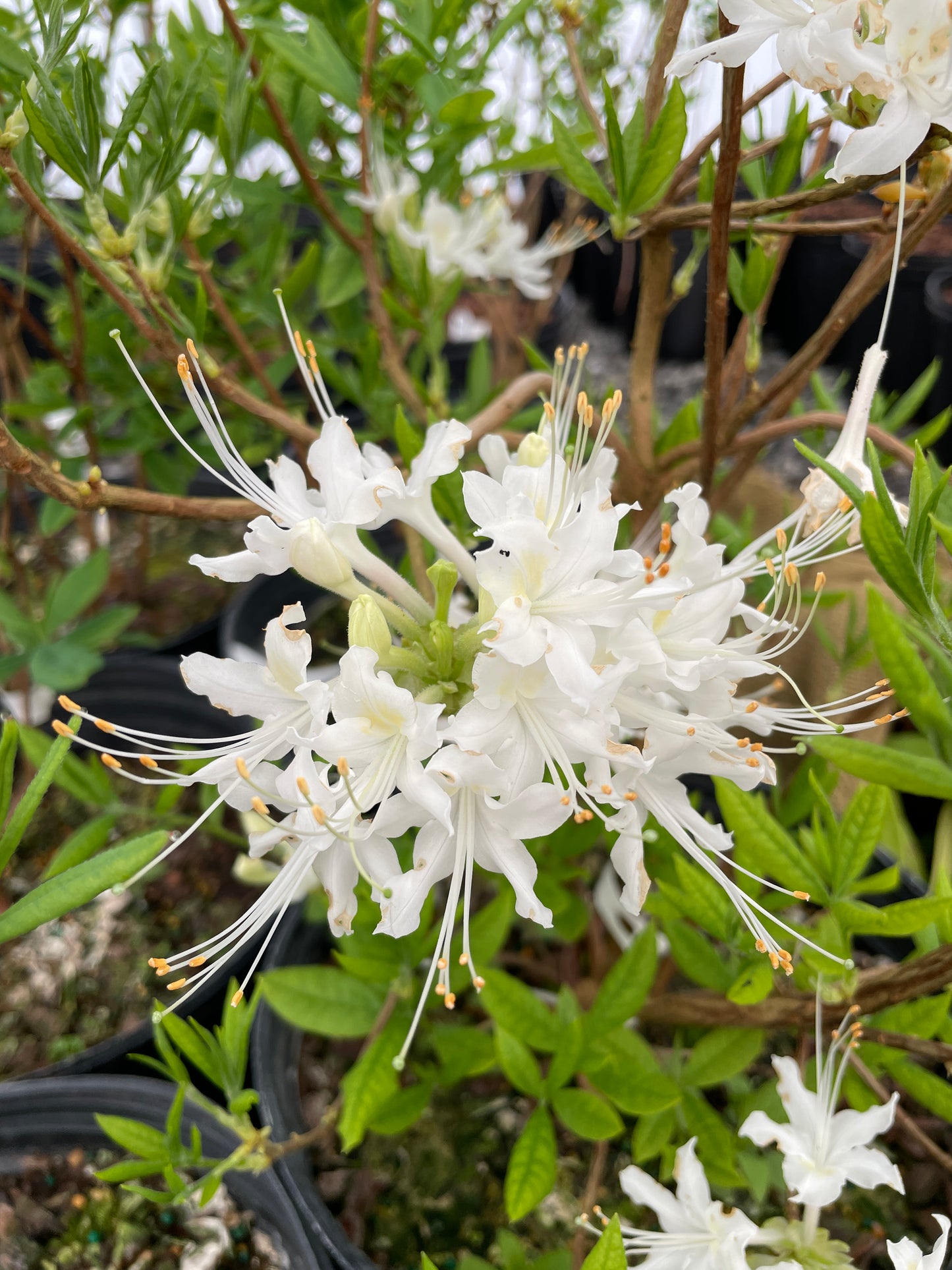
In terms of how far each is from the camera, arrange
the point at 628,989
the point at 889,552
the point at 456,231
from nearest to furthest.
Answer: the point at 889,552 < the point at 628,989 < the point at 456,231

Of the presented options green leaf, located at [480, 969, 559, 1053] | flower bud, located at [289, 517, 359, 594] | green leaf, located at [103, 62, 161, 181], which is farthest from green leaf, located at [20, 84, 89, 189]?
green leaf, located at [480, 969, 559, 1053]

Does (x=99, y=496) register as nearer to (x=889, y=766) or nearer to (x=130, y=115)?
(x=130, y=115)

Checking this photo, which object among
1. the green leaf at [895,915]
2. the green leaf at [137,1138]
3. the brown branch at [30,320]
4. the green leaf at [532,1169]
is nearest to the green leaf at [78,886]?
the green leaf at [895,915]

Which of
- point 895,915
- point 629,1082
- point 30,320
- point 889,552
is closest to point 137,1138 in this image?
point 629,1082

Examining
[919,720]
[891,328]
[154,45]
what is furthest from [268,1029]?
[891,328]

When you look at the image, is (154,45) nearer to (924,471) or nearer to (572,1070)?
(924,471)

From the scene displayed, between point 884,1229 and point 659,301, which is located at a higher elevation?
point 659,301
